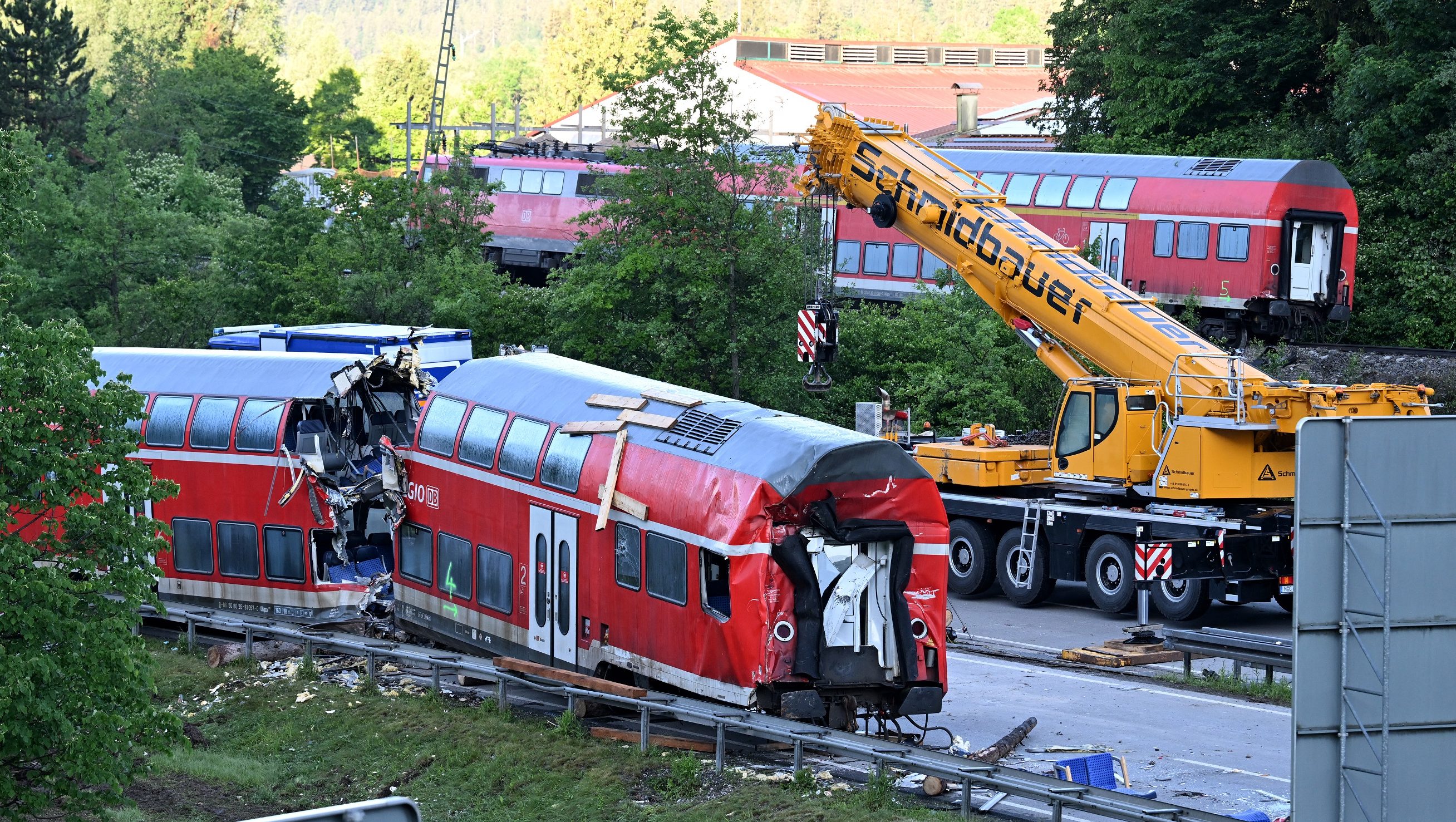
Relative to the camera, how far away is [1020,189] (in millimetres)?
42844

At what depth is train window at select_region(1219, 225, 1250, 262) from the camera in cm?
3738

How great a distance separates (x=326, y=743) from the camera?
18.5 meters

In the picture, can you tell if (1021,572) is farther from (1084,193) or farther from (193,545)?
(1084,193)

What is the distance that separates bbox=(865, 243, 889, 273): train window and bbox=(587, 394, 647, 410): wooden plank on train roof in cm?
2758

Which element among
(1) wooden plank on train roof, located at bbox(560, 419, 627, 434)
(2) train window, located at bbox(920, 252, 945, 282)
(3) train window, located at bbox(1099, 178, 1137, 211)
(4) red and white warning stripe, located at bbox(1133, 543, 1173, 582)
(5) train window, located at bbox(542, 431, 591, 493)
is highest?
(3) train window, located at bbox(1099, 178, 1137, 211)

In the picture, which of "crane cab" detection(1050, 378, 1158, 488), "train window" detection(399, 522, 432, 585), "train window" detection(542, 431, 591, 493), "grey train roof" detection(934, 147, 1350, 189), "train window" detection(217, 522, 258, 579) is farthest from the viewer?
"grey train roof" detection(934, 147, 1350, 189)

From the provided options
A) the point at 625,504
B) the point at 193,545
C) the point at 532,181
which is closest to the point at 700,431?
the point at 625,504

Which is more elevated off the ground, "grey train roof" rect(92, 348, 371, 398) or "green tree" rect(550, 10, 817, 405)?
"green tree" rect(550, 10, 817, 405)

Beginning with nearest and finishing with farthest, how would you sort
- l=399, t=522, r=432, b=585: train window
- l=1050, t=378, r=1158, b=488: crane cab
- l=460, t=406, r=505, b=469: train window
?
1. l=460, t=406, r=505, b=469: train window
2. l=399, t=522, r=432, b=585: train window
3. l=1050, t=378, r=1158, b=488: crane cab

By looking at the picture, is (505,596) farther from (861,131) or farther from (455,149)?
(455,149)

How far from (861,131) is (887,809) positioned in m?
16.4

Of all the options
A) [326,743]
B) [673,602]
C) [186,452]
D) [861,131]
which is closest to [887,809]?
[673,602]

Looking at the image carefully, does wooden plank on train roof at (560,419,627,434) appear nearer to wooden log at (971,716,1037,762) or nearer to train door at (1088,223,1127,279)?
A: wooden log at (971,716,1037,762)

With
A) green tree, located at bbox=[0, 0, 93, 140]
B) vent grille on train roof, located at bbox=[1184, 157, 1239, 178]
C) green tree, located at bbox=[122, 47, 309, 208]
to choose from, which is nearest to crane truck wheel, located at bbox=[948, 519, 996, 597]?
vent grille on train roof, located at bbox=[1184, 157, 1239, 178]
